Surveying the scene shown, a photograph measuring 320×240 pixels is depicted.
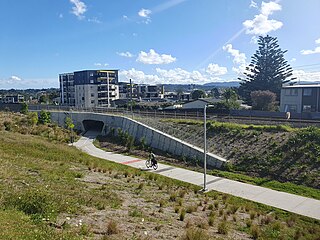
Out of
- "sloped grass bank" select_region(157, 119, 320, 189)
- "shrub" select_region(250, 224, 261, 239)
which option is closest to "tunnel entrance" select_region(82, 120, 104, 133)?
"sloped grass bank" select_region(157, 119, 320, 189)

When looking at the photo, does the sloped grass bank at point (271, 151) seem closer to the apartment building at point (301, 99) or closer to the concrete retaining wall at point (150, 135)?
the concrete retaining wall at point (150, 135)

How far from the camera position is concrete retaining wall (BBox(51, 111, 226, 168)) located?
26769mm

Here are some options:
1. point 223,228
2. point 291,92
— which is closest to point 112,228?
point 223,228

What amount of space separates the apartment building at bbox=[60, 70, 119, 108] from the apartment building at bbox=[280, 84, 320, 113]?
6306 centimetres

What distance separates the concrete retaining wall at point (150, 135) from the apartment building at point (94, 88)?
155 feet

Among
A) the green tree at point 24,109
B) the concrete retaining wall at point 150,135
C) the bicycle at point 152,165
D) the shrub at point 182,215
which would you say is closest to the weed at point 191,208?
the shrub at point 182,215

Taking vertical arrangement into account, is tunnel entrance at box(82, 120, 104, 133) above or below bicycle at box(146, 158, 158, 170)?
below

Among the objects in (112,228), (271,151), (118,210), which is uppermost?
(112,228)

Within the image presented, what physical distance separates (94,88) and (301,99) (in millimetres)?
71605

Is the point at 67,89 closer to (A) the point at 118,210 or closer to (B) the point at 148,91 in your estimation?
(B) the point at 148,91

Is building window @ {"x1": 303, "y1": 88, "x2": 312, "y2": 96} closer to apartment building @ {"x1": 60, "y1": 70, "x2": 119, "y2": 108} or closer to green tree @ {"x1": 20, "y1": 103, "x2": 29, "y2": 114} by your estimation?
green tree @ {"x1": 20, "y1": 103, "x2": 29, "y2": 114}

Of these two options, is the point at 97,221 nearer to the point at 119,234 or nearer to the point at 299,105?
the point at 119,234

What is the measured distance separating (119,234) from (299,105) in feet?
159

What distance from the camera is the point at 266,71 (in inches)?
2854
